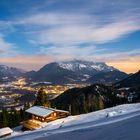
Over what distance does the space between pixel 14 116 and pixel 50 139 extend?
9836 cm

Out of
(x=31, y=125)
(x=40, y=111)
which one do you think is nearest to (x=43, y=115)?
(x=40, y=111)

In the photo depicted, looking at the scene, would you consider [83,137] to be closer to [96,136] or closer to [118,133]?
[96,136]

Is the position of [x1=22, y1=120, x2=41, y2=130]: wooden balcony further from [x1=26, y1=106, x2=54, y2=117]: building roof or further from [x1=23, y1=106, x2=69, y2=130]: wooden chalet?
[x1=26, y1=106, x2=54, y2=117]: building roof

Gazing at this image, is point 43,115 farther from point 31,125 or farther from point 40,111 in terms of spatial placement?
point 31,125

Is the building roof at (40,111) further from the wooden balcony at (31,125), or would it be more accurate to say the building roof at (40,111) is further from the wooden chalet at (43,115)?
the wooden balcony at (31,125)

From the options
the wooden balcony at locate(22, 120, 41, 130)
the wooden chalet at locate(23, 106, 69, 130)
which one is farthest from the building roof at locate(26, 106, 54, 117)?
the wooden balcony at locate(22, 120, 41, 130)

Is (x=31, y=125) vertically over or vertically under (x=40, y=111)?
under

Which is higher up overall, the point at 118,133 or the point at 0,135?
the point at 118,133

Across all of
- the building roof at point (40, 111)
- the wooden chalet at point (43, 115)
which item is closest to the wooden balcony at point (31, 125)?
the wooden chalet at point (43, 115)

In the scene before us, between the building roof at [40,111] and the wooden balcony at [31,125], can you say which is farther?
the building roof at [40,111]

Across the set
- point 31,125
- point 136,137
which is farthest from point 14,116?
point 136,137

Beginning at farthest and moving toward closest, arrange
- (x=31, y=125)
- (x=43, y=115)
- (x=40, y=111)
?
(x=40, y=111) → (x=43, y=115) → (x=31, y=125)

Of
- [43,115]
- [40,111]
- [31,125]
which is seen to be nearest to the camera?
[31,125]

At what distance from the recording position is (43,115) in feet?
289
